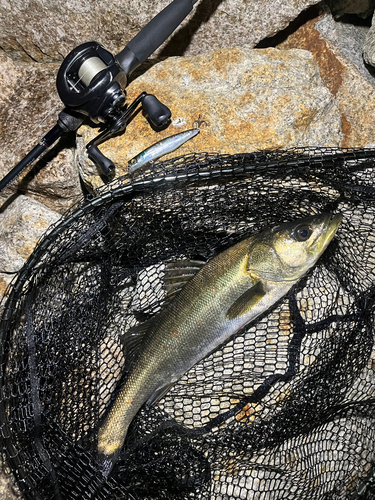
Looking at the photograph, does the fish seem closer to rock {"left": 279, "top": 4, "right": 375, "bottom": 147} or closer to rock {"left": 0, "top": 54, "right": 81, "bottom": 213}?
rock {"left": 279, "top": 4, "right": 375, "bottom": 147}

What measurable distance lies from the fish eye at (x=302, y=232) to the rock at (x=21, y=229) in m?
2.29

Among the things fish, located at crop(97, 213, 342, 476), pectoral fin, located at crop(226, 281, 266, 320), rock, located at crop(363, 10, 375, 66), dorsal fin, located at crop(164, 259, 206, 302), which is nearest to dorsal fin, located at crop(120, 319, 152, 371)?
fish, located at crop(97, 213, 342, 476)

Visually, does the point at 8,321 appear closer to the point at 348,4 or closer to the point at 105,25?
the point at 105,25

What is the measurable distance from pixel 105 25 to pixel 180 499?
3.92 meters

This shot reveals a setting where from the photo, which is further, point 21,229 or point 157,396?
point 21,229

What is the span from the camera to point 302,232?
3203mm

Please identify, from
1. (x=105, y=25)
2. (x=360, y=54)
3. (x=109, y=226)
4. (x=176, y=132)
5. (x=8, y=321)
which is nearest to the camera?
(x=8, y=321)

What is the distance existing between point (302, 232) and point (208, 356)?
123 cm

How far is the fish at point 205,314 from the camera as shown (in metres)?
3.27

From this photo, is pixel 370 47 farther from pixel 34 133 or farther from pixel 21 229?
pixel 21 229

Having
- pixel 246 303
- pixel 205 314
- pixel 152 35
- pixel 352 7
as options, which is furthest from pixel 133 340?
pixel 352 7

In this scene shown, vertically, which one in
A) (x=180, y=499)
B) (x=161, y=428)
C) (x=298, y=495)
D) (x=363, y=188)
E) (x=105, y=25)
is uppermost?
(x=105, y=25)

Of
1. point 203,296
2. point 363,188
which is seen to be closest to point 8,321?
point 203,296

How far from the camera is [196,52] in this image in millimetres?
4223
